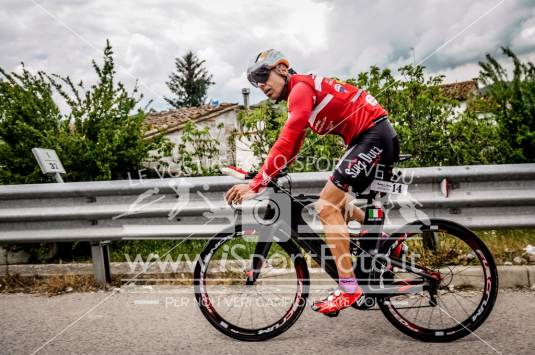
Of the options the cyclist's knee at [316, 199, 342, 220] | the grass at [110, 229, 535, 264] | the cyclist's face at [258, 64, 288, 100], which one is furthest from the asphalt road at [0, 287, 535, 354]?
the cyclist's face at [258, 64, 288, 100]

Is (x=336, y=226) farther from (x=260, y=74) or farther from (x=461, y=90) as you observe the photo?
(x=461, y=90)

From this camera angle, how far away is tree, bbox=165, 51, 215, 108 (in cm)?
5803

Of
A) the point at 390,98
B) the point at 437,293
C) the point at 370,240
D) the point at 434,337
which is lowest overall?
the point at 434,337

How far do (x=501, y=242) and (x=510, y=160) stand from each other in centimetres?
116

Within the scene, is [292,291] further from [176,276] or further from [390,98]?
[390,98]

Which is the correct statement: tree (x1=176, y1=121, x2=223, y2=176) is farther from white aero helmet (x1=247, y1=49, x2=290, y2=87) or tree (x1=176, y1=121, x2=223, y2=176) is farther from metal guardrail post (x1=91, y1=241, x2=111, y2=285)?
white aero helmet (x1=247, y1=49, x2=290, y2=87)

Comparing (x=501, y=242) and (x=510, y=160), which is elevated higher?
(x=510, y=160)

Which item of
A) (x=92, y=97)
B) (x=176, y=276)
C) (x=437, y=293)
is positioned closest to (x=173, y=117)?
(x=92, y=97)

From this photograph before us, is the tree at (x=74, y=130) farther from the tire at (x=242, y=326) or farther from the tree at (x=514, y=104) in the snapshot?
the tree at (x=514, y=104)

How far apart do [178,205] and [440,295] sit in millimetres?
2541

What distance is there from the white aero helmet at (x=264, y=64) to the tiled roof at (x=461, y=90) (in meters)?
3.82

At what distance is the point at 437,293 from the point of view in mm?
3363

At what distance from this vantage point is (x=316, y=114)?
323 centimetres

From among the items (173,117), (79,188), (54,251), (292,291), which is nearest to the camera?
(292,291)
